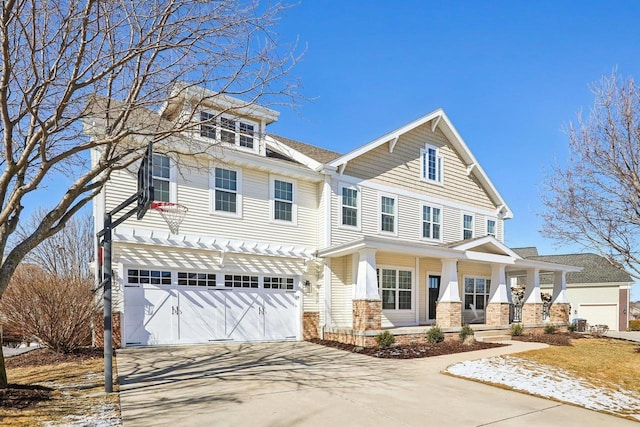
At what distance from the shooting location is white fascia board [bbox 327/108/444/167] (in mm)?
15380

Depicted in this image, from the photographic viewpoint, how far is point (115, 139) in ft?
21.9

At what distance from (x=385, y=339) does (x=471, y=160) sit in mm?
10743

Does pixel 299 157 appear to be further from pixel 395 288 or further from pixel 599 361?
pixel 599 361

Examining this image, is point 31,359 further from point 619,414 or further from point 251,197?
point 619,414

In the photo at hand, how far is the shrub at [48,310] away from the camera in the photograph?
33.9 feet

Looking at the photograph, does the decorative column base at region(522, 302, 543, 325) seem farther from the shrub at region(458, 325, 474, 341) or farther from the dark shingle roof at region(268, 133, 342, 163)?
the dark shingle roof at region(268, 133, 342, 163)

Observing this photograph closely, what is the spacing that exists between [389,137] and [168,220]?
29.3ft

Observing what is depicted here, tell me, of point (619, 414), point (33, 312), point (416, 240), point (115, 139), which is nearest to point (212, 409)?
point (115, 139)


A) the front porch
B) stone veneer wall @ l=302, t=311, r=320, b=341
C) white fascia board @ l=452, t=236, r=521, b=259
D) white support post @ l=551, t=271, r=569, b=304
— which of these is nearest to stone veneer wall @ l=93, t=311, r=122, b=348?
stone veneer wall @ l=302, t=311, r=320, b=341

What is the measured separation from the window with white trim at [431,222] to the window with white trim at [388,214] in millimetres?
1729

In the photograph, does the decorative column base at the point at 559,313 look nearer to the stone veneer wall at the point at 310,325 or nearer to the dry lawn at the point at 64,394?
the stone veneer wall at the point at 310,325

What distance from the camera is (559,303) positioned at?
2012 cm

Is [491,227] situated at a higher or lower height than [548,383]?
higher

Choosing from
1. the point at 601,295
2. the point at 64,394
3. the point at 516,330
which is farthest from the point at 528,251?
the point at 64,394
